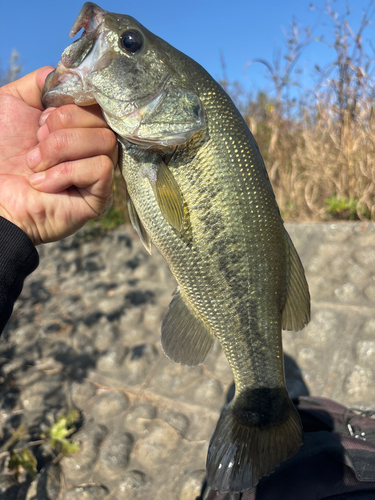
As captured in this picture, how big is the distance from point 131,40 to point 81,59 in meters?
0.22

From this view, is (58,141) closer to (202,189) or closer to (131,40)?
(131,40)

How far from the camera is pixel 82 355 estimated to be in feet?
13.8

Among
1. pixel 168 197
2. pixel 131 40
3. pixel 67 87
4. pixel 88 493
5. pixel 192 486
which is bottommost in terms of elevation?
pixel 88 493

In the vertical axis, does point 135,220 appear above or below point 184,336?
above

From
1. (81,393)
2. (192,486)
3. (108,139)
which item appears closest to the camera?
(108,139)

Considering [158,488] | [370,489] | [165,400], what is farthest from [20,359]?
[370,489]

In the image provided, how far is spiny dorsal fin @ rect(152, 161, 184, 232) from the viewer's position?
151cm

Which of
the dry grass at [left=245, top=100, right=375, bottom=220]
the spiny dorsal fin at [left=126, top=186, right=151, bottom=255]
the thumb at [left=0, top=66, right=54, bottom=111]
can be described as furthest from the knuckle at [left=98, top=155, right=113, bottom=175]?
the dry grass at [left=245, top=100, right=375, bottom=220]

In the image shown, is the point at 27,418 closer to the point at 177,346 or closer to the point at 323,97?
the point at 177,346

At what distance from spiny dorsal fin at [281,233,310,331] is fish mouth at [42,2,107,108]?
111cm

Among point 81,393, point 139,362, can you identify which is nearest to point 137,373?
point 139,362

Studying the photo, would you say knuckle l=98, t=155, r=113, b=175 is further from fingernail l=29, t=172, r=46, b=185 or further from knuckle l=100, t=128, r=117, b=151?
fingernail l=29, t=172, r=46, b=185

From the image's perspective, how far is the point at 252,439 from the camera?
1.70 metres

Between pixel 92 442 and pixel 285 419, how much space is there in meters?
2.21
